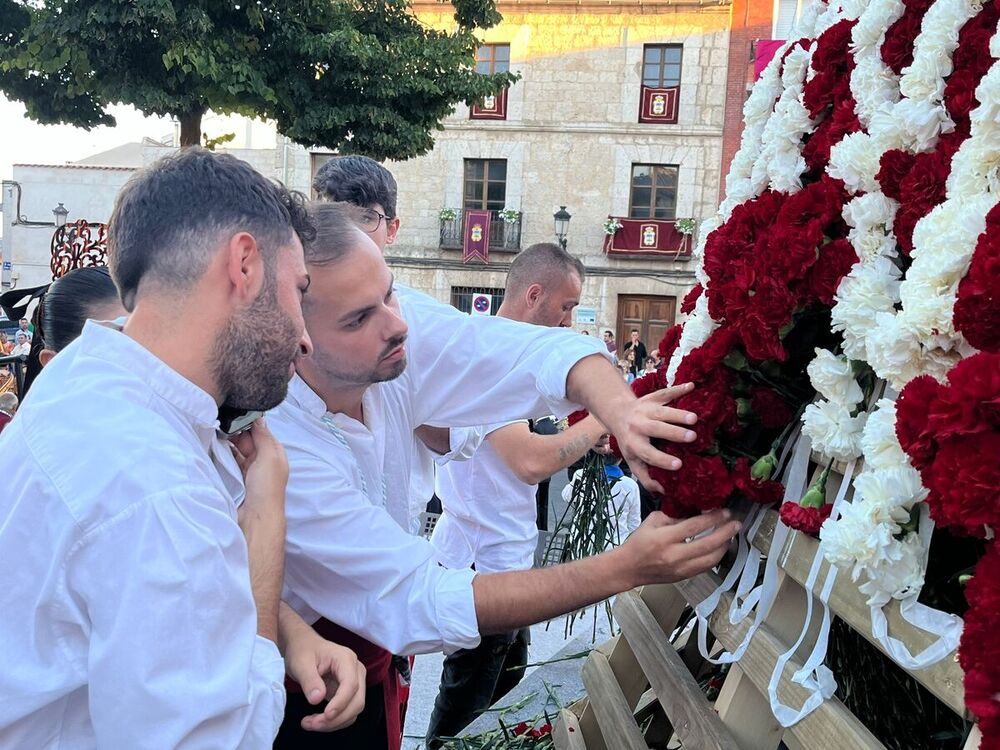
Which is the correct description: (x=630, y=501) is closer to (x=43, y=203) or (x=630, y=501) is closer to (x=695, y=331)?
(x=695, y=331)

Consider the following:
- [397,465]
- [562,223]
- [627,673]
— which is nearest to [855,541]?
[627,673]

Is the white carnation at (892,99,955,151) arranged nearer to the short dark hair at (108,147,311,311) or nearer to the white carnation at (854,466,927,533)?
the white carnation at (854,466,927,533)

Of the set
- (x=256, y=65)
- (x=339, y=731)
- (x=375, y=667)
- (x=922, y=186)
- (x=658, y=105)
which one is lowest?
(x=339, y=731)

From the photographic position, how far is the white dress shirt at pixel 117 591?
3.84 feet

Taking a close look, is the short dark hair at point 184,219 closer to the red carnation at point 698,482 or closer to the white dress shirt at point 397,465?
the white dress shirt at point 397,465

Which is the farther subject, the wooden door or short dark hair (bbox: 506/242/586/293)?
the wooden door

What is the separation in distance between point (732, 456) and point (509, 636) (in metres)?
1.96

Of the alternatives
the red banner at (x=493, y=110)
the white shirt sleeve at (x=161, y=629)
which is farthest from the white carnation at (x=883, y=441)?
the red banner at (x=493, y=110)

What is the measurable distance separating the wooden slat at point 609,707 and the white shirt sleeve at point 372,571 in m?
→ 0.46

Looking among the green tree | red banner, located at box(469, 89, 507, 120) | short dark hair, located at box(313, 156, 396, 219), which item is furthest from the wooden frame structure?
red banner, located at box(469, 89, 507, 120)

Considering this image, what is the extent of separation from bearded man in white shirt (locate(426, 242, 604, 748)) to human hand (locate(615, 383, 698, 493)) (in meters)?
1.21

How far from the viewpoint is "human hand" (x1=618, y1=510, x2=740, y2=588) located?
5.69 ft

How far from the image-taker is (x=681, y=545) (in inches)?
68.4

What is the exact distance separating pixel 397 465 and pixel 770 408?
1080 millimetres
